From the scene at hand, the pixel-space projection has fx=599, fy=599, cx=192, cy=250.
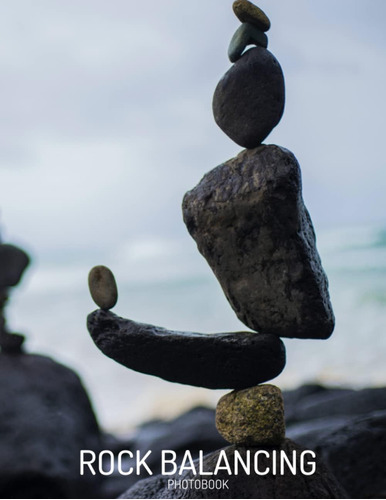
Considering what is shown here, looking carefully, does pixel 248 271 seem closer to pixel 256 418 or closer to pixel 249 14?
pixel 256 418

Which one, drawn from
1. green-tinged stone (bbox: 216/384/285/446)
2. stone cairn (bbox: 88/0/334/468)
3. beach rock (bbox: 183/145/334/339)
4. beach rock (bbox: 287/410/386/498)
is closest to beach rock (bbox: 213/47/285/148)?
stone cairn (bbox: 88/0/334/468)

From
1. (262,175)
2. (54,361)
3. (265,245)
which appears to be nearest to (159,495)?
(265,245)

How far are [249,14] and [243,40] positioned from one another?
148 millimetres

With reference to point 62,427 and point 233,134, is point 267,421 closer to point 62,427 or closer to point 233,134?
point 233,134

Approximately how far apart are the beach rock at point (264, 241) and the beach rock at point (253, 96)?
13 cm

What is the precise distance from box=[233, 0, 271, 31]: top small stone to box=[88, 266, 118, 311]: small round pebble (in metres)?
1.70

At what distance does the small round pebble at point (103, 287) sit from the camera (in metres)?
3.58

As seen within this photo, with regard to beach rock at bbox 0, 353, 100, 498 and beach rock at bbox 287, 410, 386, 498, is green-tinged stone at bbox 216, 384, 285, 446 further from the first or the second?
beach rock at bbox 0, 353, 100, 498

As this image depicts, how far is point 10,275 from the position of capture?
267 inches

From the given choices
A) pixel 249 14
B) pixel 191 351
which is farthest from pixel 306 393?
pixel 249 14

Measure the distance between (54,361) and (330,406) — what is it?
321cm

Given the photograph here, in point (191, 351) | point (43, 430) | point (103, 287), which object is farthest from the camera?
point (43, 430)

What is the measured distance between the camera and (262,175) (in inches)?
130

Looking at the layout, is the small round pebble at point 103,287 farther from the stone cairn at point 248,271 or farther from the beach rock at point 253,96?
the beach rock at point 253,96
